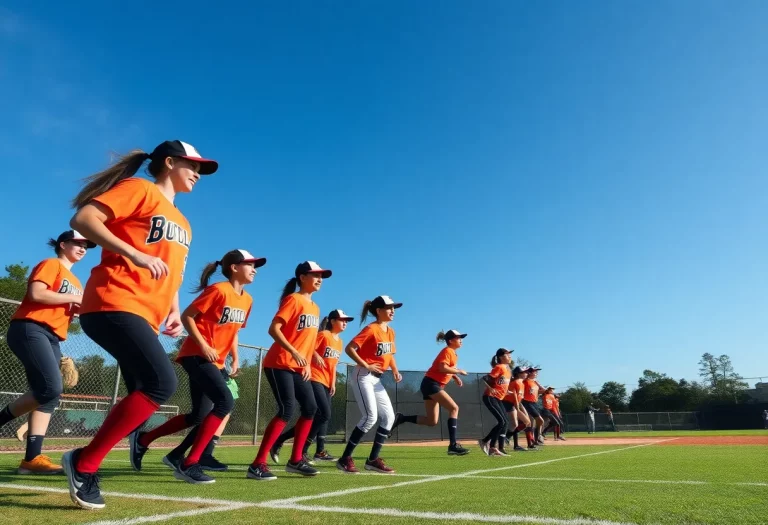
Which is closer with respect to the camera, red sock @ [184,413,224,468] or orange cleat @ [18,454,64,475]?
red sock @ [184,413,224,468]

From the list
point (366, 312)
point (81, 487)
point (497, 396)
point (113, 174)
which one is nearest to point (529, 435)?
point (497, 396)

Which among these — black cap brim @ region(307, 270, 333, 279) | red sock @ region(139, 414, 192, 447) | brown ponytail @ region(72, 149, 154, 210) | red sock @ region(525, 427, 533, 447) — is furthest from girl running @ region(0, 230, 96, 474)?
red sock @ region(525, 427, 533, 447)

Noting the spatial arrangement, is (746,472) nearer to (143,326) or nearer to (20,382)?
(143,326)

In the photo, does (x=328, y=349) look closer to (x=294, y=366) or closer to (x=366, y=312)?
(x=366, y=312)

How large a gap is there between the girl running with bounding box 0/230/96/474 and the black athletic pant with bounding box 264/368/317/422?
187 cm

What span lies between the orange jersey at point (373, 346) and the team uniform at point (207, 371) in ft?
5.07

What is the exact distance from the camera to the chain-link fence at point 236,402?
34.7 ft

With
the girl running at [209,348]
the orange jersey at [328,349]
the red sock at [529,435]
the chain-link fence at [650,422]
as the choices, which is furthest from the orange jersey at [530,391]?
the chain-link fence at [650,422]

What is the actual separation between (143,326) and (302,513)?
1.28 meters

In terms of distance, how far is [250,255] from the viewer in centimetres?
518

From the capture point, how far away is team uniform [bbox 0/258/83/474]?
4.23 meters

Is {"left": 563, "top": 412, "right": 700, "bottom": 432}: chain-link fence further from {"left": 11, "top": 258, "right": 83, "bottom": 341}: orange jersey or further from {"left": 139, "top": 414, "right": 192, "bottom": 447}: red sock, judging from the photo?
{"left": 11, "top": 258, "right": 83, "bottom": 341}: orange jersey

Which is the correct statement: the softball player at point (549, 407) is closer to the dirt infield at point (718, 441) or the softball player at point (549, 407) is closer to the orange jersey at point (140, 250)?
the dirt infield at point (718, 441)

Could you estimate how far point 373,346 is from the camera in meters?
6.28
